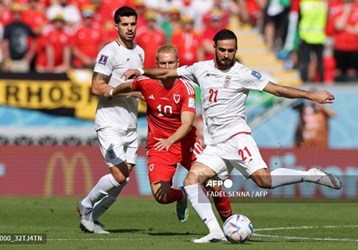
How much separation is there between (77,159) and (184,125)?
9094mm

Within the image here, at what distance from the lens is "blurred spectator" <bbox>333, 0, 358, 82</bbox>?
27.3 meters

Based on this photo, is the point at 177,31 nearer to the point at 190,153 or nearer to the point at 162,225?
the point at 162,225

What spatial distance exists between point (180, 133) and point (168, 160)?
102 cm

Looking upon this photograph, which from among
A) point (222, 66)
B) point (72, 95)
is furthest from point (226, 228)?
point (72, 95)

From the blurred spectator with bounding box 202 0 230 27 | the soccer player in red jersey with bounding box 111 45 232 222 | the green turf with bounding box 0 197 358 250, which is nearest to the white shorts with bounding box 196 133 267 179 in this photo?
the soccer player in red jersey with bounding box 111 45 232 222

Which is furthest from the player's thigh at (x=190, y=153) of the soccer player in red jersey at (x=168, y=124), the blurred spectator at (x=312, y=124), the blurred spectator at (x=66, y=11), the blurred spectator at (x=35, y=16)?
the blurred spectator at (x=66, y=11)

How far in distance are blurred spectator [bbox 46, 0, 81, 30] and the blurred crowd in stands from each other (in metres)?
0.02

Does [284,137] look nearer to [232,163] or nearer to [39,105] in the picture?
[39,105]

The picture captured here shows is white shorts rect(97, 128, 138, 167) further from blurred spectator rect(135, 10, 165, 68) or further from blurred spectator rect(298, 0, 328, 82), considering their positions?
blurred spectator rect(298, 0, 328, 82)

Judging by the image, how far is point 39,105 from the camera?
24.8 meters

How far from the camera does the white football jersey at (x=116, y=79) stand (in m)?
15.4

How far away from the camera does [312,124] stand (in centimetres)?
2495

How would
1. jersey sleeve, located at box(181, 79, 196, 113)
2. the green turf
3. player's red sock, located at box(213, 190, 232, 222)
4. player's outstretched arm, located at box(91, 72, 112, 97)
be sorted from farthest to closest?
player's outstretched arm, located at box(91, 72, 112, 97) < jersey sleeve, located at box(181, 79, 196, 113) < player's red sock, located at box(213, 190, 232, 222) < the green turf

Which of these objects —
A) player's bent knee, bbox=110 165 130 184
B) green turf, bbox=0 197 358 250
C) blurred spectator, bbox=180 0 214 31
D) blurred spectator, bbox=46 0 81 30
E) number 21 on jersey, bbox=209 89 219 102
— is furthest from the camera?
blurred spectator, bbox=180 0 214 31
